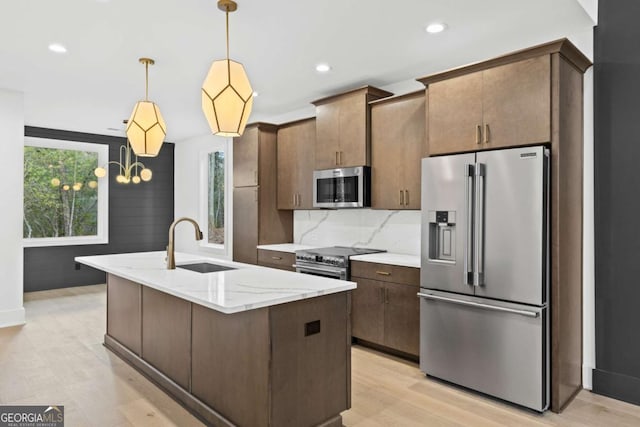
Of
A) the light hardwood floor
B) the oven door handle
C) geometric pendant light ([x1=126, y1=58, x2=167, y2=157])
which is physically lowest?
the light hardwood floor

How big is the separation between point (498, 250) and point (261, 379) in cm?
176

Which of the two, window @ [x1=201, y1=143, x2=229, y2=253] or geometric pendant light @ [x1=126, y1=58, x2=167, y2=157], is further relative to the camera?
window @ [x1=201, y1=143, x2=229, y2=253]

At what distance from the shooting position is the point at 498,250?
284 centimetres

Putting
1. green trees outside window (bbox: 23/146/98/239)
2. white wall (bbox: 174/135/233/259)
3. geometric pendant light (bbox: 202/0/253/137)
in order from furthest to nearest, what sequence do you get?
1. white wall (bbox: 174/135/233/259)
2. green trees outside window (bbox: 23/146/98/239)
3. geometric pendant light (bbox: 202/0/253/137)

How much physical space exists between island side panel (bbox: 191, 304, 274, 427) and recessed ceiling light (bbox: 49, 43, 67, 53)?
→ 2.44 meters

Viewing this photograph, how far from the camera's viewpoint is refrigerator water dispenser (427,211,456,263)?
10.2 ft

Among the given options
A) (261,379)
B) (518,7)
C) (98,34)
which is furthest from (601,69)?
(98,34)

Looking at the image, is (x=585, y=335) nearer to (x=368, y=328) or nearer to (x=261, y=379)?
(x=368, y=328)

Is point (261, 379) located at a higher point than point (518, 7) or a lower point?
lower

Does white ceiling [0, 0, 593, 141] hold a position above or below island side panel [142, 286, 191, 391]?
above

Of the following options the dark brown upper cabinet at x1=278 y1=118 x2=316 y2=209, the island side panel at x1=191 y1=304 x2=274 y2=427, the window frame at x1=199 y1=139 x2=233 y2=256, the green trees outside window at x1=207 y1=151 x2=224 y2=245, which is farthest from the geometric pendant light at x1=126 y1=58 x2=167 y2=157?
the green trees outside window at x1=207 y1=151 x2=224 y2=245

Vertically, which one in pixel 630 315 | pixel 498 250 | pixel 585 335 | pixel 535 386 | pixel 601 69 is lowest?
pixel 535 386

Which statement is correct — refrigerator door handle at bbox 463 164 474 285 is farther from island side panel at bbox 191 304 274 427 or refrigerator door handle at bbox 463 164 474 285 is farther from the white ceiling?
island side panel at bbox 191 304 274 427

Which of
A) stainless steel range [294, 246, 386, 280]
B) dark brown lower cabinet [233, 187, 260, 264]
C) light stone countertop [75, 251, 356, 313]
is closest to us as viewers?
light stone countertop [75, 251, 356, 313]
